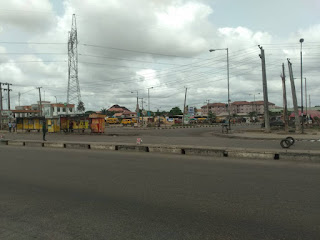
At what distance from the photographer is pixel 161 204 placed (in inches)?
206

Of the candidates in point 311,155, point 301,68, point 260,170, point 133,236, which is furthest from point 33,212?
point 301,68

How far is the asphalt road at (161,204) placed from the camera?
4.01 m

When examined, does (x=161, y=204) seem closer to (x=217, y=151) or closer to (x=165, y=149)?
(x=217, y=151)

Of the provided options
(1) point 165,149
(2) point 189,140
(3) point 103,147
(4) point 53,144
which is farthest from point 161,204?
(4) point 53,144

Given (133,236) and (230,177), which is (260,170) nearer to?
(230,177)

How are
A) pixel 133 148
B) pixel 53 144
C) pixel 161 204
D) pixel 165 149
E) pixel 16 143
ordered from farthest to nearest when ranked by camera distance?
pixel 16 143
pixel 53 144
pixel 133 148
pixel 165 149
pixel 161 204

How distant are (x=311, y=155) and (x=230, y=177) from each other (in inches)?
208

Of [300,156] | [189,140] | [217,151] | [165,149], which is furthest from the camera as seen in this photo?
[189,140]

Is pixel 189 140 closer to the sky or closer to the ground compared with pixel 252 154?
closer to the sky

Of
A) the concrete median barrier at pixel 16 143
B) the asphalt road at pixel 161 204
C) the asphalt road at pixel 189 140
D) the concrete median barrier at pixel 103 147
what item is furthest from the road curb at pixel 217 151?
the concrete median barrier at pixel 16 143

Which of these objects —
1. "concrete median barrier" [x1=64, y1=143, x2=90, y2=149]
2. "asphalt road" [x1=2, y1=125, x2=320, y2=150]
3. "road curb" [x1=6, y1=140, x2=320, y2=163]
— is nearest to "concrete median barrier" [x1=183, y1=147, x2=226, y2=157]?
"road curb" [x1=6, y1=140, x2=320, y2=163]

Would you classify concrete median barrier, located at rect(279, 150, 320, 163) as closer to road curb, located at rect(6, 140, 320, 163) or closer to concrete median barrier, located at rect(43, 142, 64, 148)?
road curb, located at rect(6, 140, 320, 163)

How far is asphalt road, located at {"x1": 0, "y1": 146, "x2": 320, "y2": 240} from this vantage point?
4.01 meters

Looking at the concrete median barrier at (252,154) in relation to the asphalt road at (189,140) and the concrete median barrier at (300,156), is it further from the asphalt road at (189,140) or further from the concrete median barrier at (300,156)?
the asphalt road at (189,140)
